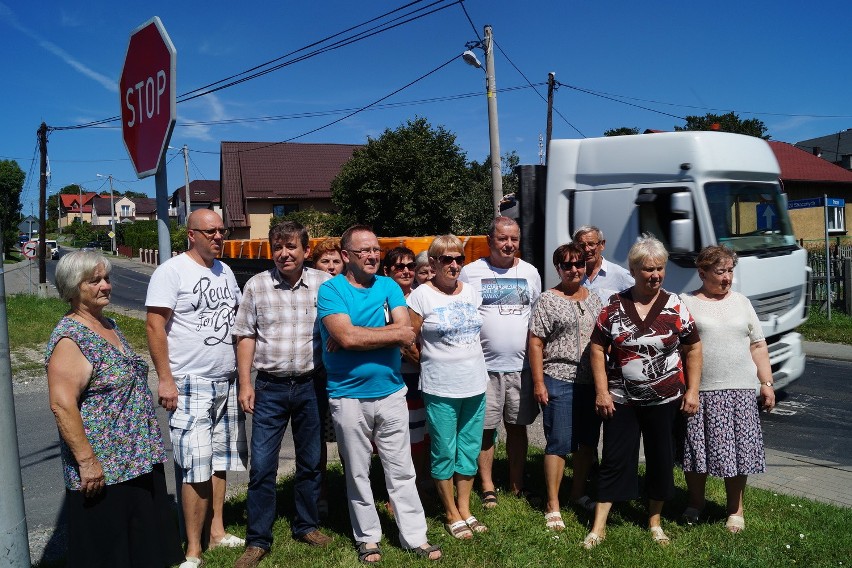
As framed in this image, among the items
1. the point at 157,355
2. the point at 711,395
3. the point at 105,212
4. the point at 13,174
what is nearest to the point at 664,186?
the point at 711,395

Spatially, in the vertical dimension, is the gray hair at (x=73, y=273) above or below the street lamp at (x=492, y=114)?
below

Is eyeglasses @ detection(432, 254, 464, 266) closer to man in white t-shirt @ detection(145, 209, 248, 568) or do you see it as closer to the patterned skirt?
man in white t-shirt @ detection(145, 209, 248, 568)

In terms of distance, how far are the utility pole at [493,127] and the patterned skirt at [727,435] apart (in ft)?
33.4

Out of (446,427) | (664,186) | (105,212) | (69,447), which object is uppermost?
(105,212)

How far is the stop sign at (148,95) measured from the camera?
3.29 metres

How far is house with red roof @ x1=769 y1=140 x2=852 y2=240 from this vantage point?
109 ft

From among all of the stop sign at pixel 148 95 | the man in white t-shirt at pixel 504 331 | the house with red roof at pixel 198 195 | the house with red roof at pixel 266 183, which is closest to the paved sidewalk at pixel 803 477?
the man in white t-shirt at pixel 504 331

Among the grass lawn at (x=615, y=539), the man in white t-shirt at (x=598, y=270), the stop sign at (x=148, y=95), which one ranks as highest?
the stop sign at (x=148, y=95)

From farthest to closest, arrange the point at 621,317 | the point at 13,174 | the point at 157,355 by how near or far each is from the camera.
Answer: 1. the point at 13,174
2. the point at 621,317
3. the point at 157,355

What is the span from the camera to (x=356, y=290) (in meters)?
3.90

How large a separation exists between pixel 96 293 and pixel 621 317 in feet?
9.38

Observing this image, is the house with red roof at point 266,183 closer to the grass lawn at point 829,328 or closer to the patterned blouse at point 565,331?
the grass lawn at point 829,328

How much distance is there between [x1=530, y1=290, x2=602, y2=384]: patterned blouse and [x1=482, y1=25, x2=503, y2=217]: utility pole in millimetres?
9934

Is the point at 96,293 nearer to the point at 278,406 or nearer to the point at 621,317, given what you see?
the point at 278,406
